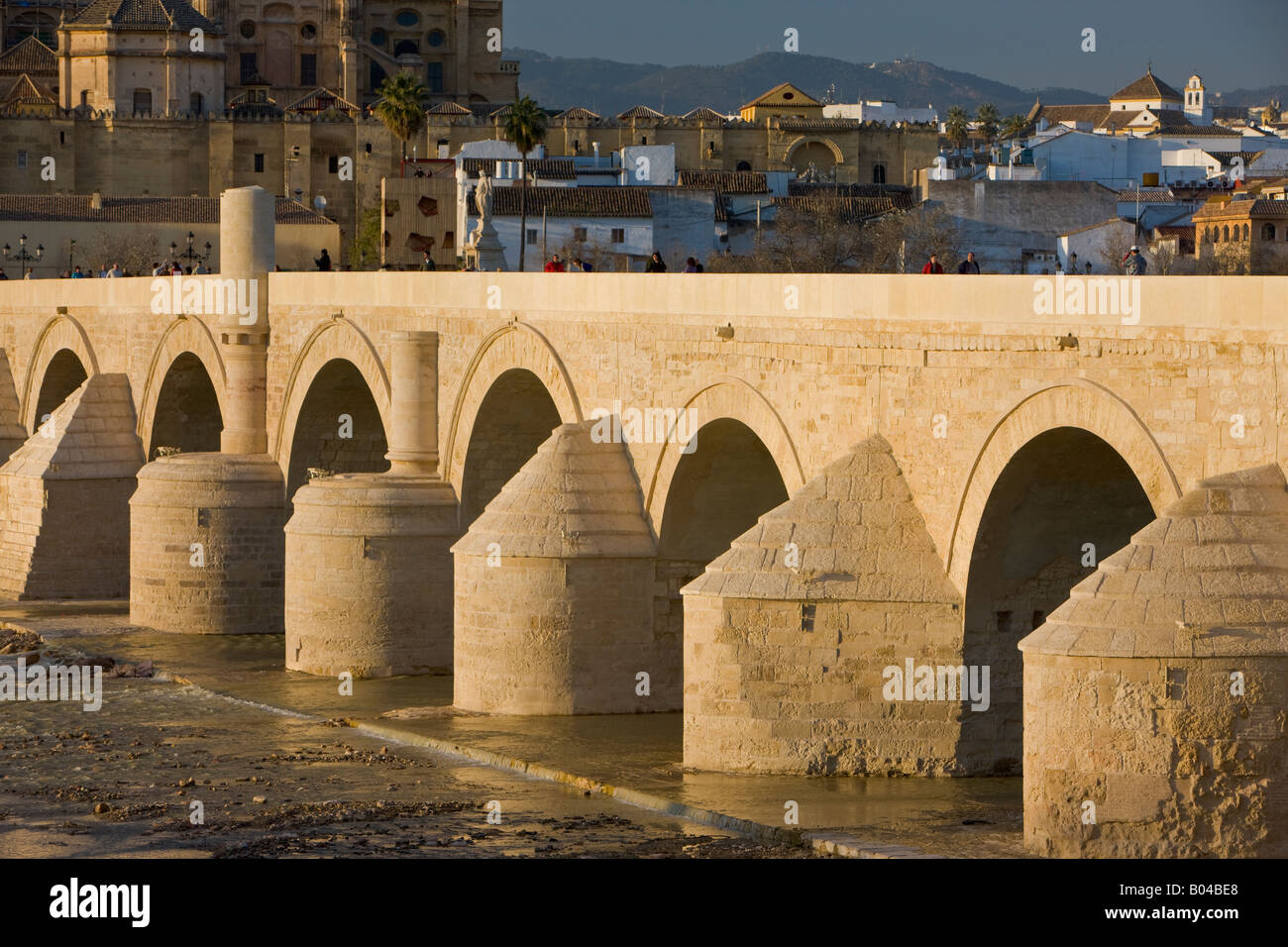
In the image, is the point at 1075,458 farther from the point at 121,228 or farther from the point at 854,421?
the point at 121,228

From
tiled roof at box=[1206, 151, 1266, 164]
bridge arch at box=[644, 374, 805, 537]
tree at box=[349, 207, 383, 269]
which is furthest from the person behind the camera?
tiled roof at box=[1206, 151, 1266, 164]

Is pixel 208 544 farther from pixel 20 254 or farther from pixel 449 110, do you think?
pixel 449 110

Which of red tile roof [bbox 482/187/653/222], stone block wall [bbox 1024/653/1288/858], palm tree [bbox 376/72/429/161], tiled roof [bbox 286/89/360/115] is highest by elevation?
tiled roof [bbox 286/89/360/115]

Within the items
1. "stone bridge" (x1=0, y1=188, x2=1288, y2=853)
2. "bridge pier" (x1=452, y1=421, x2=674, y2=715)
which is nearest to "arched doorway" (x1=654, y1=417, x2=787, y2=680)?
"stone bridge" (x1=0, y1=188, x2=1288, y2=853)

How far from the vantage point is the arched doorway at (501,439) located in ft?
85.1

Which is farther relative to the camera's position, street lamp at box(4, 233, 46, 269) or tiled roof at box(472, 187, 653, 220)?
Answer: street lamp at box(4, 233, 46, 269)

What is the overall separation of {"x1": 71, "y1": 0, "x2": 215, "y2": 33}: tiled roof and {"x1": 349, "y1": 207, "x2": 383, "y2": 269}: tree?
13.0m

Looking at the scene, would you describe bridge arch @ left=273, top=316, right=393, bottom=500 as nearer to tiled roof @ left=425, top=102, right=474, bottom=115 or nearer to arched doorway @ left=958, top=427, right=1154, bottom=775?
arched doorway @ left=958, top=427, right=1154, bottom=775

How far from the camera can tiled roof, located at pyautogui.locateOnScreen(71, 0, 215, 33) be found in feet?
299

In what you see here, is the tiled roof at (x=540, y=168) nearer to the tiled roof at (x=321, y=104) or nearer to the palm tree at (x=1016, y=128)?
the tiled roof at (x=321, y=104)

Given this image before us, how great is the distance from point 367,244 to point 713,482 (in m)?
56.0

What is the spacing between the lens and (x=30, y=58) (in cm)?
9944

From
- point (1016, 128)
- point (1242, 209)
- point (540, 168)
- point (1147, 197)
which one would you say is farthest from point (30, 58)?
point (1242, 209)
